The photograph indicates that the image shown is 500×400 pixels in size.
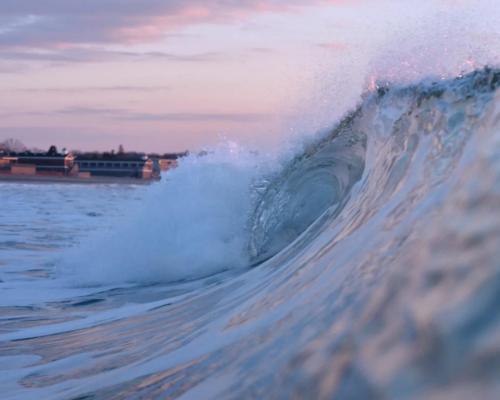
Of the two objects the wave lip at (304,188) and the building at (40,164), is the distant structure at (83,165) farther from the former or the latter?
the wave lip at (304,188)

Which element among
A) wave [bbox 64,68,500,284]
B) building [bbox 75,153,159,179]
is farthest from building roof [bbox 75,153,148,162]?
wave [bbox 64,68,500,284]

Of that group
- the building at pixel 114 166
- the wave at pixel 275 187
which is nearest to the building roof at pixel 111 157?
the building at pixel 114 166

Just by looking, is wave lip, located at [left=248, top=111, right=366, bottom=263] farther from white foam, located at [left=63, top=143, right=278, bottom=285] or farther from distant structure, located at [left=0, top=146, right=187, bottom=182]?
distant structure, located at [left=0, top=146, right=187, bottom=182]

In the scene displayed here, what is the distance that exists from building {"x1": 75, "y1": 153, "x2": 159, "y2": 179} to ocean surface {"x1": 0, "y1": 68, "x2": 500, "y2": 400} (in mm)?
72123

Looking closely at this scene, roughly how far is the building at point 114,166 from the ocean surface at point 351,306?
72123 mm

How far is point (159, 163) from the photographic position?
80062 mm

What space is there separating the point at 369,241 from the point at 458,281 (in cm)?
102

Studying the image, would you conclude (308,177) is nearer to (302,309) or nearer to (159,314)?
(159,314)

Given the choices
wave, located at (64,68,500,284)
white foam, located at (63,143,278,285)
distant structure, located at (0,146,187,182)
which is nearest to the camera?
wave, located at (64,68,500,284)

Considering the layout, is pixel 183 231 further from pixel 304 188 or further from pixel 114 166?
pixel 114 166

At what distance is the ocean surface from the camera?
1.05 metres

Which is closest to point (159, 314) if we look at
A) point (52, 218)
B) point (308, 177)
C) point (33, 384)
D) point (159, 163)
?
point (33, 384)

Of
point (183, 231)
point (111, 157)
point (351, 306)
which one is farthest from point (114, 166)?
point (351, 306)

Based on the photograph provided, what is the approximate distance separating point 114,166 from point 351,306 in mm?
80784
